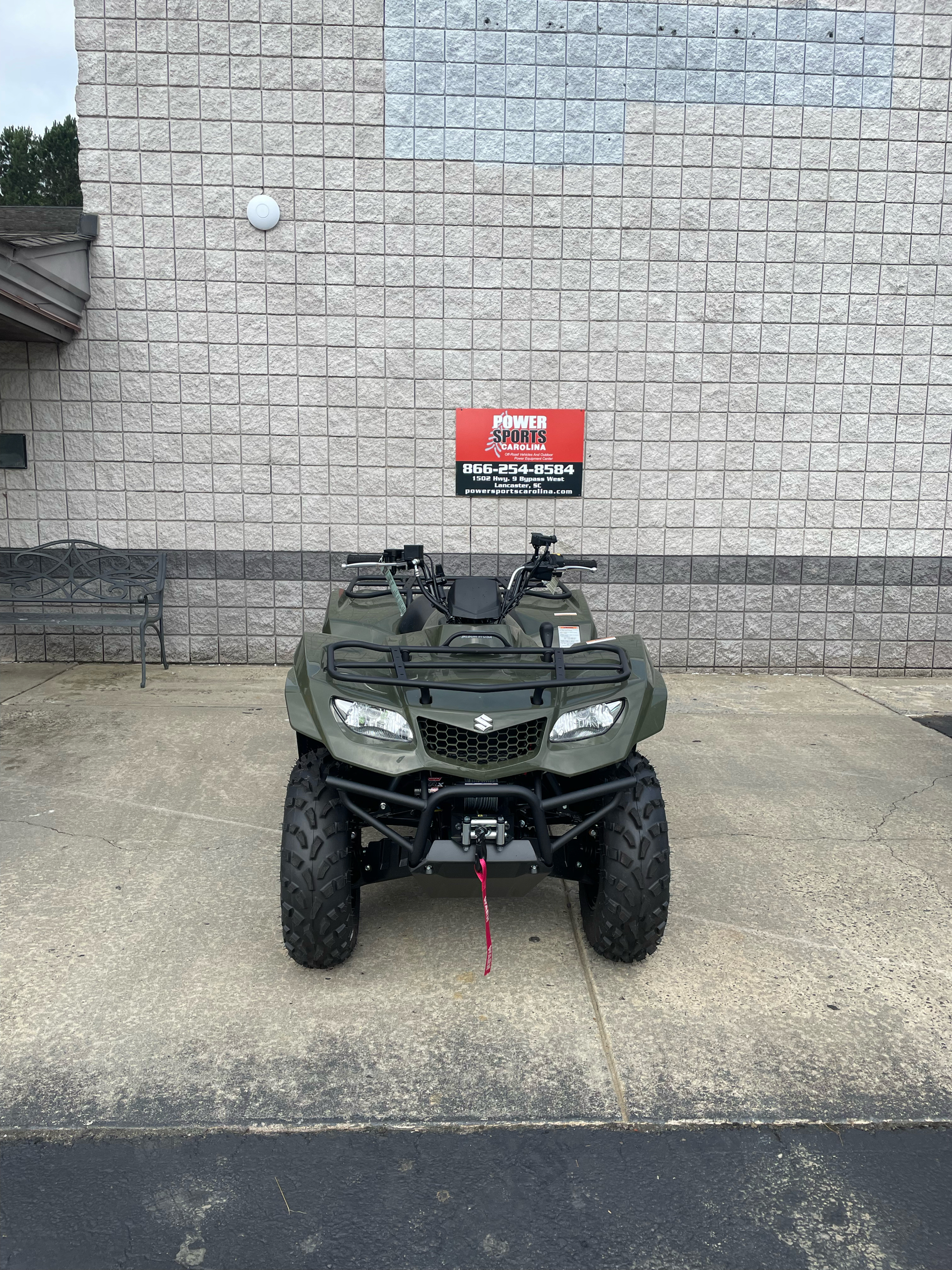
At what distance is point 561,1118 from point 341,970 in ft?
3.33

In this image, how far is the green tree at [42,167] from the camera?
38062 mm

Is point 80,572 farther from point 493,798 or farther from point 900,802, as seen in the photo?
point 900,802

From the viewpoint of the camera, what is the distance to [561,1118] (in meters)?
2.61

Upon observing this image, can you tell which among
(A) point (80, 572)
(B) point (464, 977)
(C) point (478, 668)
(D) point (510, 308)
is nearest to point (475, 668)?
(C) point (478, 668)

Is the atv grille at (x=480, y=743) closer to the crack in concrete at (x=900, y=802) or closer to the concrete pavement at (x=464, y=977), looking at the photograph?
the concrete pavement at (x=464, y=977)

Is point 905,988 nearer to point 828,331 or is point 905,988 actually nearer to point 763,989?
point 763,989

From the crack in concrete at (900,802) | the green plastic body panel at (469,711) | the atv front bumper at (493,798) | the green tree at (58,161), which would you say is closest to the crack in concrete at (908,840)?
the crack in concrete at (900,802)

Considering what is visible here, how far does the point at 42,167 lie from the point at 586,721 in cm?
4360

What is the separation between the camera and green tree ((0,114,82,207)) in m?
38.1

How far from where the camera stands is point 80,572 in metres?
7.61

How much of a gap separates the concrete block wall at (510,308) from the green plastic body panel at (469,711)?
14.1 feet

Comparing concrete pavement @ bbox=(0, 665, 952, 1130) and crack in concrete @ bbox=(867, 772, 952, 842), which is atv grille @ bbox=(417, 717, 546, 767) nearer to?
concrete pavement @ bbox=(0, 665, 952, 1130)

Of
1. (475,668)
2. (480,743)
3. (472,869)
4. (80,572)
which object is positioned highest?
(475,668)

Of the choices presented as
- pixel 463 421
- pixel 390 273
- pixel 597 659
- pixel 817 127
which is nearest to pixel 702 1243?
pixel 597 659
